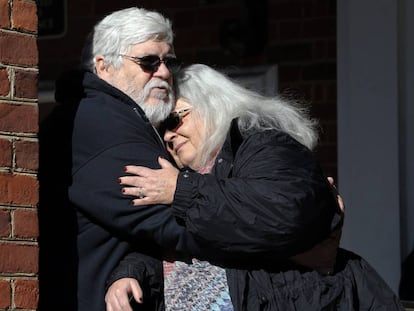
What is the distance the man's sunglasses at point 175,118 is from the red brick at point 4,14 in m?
0.88

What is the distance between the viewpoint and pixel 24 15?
380 centimetres

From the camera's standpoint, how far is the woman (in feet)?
12.8

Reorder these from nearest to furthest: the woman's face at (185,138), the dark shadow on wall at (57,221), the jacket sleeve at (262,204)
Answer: the jacket sleeve at (262,204) < the dark shadow on wall at (57,221) < the woman's face at (185,138)

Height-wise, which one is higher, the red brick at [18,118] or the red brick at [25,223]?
the red brick at [18,118]

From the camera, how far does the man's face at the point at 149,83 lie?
4.40m

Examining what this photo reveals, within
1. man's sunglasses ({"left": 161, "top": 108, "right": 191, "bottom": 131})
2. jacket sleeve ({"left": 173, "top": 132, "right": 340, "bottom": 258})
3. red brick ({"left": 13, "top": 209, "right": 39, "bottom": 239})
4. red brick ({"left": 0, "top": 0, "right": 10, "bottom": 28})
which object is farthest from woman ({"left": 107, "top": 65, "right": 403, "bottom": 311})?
red brick ({"left": 0, "top": 0, "right": 10, "bottom": 28})

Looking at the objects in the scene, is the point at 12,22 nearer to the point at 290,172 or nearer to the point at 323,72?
the point at 290,172

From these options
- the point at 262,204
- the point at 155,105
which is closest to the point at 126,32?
the point at 155,105

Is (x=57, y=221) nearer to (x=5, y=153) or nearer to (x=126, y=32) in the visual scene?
(x=5, y=153)

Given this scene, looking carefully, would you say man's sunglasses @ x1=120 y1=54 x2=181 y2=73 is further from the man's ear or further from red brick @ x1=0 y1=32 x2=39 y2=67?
red brick @ x1=0 y1=32 x2=39 y2=67

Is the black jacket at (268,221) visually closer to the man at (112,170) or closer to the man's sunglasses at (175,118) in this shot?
the man at (112,170)

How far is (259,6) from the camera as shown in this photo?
668 cm

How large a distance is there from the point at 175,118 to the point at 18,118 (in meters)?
0.83

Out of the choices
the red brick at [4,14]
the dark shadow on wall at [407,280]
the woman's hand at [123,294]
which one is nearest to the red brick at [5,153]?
the red brick at [4,14]
